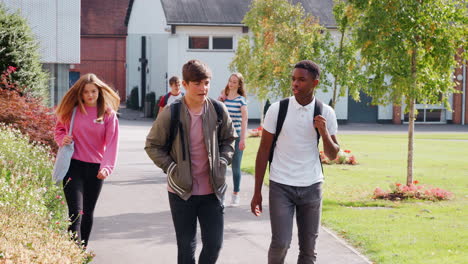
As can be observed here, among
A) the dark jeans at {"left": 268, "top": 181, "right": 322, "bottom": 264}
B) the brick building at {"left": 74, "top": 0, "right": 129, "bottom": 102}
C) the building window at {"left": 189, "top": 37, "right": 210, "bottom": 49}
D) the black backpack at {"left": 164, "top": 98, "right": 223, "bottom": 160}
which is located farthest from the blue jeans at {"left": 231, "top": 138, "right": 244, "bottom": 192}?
the brick building at {"left": 74, "top": 0, "right": 129, "bottom": 102}

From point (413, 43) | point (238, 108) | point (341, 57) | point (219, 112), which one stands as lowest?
point (238, 108)

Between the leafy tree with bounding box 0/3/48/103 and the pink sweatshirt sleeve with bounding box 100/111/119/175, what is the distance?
9.44m

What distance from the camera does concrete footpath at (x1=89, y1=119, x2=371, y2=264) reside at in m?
7.24

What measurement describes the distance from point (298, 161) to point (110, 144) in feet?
6.44

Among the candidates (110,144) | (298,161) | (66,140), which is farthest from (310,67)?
(66,140)

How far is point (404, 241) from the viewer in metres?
8.12

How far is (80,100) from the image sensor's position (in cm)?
643

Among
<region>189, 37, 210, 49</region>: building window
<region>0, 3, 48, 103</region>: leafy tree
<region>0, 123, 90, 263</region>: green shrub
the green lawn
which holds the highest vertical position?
<region>189, 37, 210, 49</region>: building window

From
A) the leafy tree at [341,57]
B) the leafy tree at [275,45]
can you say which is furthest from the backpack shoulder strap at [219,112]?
the leafy tree at [275,45]

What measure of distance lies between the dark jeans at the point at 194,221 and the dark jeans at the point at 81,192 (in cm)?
141

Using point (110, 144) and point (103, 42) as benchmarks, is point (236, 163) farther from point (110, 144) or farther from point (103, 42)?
point (103, 42)

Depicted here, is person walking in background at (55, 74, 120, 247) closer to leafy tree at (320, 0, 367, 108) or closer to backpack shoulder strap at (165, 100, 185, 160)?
backpack shoulder strap at (165, 100, 185, 160)

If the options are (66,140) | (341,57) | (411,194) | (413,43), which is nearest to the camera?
(66,140)

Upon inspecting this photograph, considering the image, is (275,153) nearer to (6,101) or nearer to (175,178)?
(175,178)
